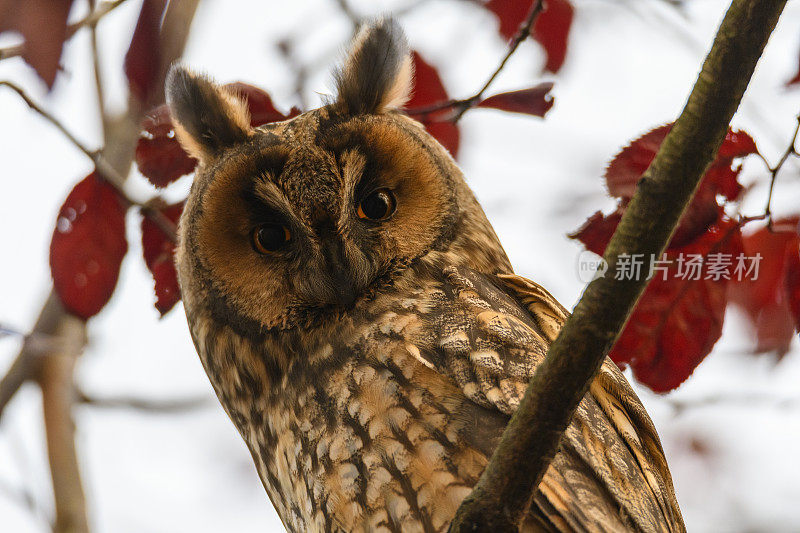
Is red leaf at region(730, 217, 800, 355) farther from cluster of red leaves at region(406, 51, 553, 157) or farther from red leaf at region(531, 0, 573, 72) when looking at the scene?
red leaf at region(531, 0, 573, 72)

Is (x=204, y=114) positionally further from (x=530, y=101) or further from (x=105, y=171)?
(x=530, y=101)

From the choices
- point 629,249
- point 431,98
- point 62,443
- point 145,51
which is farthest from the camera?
point 62,443

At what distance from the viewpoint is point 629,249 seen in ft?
4.54

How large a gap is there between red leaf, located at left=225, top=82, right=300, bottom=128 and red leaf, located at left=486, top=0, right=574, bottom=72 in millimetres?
909

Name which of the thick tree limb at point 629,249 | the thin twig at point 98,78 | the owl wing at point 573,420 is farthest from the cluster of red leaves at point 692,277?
the thin twig at point 98,78

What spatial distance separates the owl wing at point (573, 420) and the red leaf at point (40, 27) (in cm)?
110

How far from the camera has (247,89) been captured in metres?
2.49

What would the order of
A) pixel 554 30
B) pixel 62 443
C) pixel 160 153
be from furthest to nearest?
pixel 62 443, pixel 554 30, pixel 160 153

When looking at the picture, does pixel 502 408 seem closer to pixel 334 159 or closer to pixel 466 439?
pixel 466 439

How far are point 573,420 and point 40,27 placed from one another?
150cm

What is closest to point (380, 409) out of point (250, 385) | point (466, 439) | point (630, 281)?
point (466, 439)

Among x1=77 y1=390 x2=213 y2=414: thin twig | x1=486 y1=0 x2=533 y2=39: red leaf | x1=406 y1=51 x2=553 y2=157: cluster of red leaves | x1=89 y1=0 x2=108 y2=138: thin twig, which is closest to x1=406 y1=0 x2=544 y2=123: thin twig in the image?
x1=406 y1=51 x2=553 y2=157: cluster of red leaves

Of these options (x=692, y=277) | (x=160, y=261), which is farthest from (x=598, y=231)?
(x=160, y=261)

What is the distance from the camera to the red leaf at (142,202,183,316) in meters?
2.39
